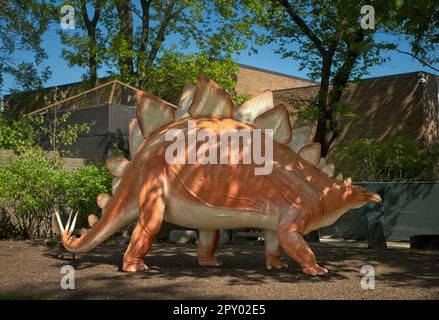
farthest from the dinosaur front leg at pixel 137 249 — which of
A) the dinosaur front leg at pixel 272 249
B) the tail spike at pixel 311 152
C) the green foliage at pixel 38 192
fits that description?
the green foliage at pixel 38 192

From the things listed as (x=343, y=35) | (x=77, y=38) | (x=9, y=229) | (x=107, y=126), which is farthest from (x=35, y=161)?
(x=77, y=38)

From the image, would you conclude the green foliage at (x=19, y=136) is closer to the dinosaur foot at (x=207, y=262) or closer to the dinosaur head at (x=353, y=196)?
the dinosaur foot at (x=207, y=262)

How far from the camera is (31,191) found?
43.3 feet

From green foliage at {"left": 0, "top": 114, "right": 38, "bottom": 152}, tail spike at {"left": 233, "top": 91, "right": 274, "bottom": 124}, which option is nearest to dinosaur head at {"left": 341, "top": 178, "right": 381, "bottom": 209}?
tail spike at {"left": 233, "top": 91, "right": 274, "bottom": 124}

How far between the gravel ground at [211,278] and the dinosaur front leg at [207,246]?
20 centimetres

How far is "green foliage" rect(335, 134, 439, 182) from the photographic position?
18.5m

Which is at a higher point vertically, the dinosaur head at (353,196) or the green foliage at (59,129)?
the green foliage at (59,129)

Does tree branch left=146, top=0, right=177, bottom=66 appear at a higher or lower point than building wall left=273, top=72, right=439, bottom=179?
higher

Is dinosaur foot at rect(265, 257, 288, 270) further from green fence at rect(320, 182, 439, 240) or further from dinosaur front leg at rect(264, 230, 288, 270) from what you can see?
green fence at rect(320, 182, 439, 240)

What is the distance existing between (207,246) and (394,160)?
11576mm

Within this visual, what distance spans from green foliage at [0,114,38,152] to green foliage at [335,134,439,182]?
31.5ft

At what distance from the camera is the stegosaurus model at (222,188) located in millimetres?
7172

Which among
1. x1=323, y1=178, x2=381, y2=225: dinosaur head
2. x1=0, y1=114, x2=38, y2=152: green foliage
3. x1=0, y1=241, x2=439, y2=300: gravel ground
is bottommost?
x1=0, y1=241, x2=439, y2=300: gravel ground

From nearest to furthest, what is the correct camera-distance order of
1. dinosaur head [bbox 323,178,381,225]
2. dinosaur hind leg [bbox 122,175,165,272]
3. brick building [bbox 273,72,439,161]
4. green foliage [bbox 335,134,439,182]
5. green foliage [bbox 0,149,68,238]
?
dinosaur hind leg [bbox 122,175,165,272] → dinosaur head [bbox 323,178,381,225] → green foliage [bbox 0,149,68,238] → green foliage [bbox 335,134,439,182] → brick building [bbox 273,72,439,161]
